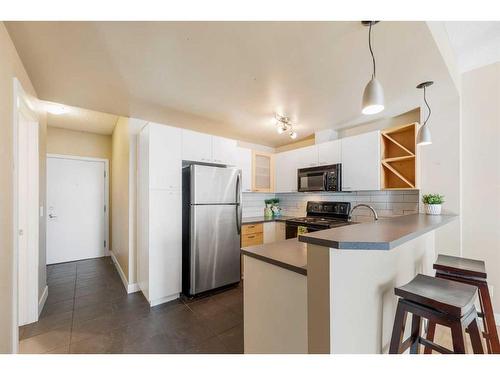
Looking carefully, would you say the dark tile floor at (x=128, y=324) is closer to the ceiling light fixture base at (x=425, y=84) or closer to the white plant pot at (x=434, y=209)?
the white plant pot at (x=434, y=209)

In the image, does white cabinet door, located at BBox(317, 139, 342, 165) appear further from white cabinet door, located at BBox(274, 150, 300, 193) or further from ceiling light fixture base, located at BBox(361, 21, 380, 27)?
ceiling light fixture base, located at BBox(361, 21, 380, 27)

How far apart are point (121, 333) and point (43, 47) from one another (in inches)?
95.2

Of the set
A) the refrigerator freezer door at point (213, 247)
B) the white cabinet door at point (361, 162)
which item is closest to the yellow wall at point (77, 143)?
the refrigerator freezer door at point (213, 247)

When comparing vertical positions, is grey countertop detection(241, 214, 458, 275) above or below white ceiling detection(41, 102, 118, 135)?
below

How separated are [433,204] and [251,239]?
2378 mm

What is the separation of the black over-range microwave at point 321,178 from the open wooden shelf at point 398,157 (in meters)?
0.57

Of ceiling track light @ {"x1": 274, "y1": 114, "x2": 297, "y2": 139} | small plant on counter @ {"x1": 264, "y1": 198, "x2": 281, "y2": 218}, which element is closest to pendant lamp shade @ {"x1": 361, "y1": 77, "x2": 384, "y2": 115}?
ceiling track light @ {"x1": 274, "y1": 114, "x2": 297, "y2": 139}

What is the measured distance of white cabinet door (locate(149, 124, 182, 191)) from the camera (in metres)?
2.57

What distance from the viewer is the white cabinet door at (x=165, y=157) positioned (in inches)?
101

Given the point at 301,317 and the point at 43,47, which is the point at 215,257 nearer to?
the point at 301,317

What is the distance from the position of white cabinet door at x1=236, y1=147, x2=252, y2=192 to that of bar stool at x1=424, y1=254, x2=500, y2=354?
2657 mm

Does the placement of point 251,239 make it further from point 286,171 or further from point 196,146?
point 196,146

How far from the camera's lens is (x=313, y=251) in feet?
3.36
